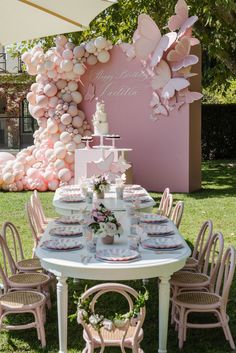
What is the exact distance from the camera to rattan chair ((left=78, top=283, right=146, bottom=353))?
2.96 m

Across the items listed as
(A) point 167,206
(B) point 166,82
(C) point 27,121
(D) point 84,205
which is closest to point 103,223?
(D) point 84,205

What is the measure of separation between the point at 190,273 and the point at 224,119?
47.5 feet

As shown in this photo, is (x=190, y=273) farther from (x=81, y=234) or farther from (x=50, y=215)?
(x=50, y=215)

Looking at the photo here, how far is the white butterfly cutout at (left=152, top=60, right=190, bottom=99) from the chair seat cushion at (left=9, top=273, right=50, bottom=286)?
22.6 ft

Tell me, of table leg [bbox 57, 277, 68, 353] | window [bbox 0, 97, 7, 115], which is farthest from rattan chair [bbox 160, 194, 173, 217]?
window [bbox 0, 97, 7, 115]

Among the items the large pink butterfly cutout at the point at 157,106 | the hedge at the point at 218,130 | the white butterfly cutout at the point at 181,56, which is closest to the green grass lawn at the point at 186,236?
the hedge at the point at 218,130

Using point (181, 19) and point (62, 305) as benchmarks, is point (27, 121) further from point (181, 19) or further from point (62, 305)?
point (62, 305)

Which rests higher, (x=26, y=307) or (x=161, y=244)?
(x=161, y=244)

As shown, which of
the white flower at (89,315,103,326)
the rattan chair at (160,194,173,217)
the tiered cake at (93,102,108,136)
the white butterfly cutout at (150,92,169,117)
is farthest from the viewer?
the white butterfly cutout at (150,92,169,117)

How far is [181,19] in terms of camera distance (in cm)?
1038

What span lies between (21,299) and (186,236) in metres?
3.84

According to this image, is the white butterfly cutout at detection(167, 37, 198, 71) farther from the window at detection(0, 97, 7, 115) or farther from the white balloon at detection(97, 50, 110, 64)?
the window at detection(0, 97, 7, 115)

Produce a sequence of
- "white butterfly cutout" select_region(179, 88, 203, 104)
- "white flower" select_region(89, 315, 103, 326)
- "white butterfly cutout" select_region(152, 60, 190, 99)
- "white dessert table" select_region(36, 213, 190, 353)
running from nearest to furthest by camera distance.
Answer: "white flower" select_region(89, 315, 103, 326) → "white dessert table" select_region(36, 213, 190, 353) → "white butterfly cutout" select_region(152, 60, 190, 99) → "white butterfly cutout" select_region(179, 88, 203, 104)

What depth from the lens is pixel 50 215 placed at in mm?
8945
